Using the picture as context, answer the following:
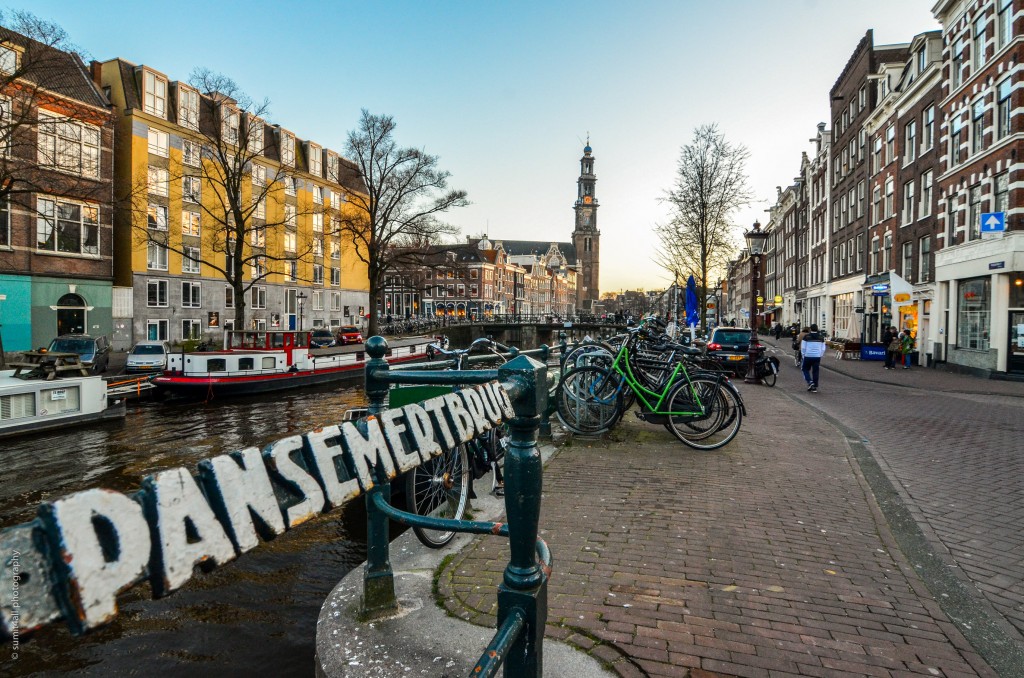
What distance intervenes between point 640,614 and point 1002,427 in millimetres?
9906

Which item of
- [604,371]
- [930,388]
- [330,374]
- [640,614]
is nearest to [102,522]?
[640,614]

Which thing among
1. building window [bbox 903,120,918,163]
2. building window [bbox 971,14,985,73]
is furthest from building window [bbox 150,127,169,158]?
building window [bbox 903,120,918,163]

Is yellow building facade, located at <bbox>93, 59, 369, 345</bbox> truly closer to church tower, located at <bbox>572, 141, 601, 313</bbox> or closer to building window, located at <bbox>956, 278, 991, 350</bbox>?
building window, located at <bbox>956, 278, 991, 350</bbox>

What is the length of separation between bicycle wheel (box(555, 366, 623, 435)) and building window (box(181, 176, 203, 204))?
105 ft

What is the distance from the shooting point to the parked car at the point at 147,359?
2103 cm

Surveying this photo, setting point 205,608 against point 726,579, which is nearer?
point 726,579

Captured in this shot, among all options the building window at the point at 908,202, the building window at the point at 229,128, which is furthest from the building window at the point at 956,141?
the building window at the point at 229,128

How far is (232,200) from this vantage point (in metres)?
28.0

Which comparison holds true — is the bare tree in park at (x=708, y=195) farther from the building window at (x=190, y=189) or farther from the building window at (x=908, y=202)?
the building window at (x=190, y=189)

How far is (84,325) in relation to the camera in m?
27.8

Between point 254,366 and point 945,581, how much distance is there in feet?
68.9

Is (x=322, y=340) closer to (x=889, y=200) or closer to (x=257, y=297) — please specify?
(x=257, y=297)

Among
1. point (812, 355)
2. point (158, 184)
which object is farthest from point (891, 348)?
point (158, 184)

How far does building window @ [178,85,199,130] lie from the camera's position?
109 feet
